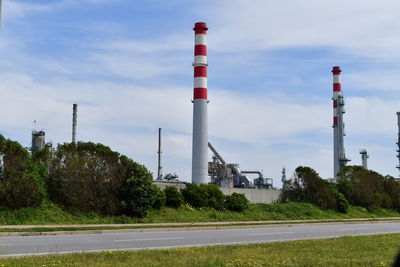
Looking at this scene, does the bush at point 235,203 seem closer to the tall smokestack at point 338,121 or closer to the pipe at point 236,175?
the pipe at point 236,175

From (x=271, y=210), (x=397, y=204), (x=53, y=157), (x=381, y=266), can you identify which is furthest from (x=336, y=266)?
(x=397, y=204)

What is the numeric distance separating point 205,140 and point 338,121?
99.8 feet

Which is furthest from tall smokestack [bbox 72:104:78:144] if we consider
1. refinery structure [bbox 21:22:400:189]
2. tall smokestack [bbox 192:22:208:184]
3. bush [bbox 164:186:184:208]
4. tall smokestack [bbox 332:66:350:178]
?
tall smokestack [bbox 332:66:350:178]

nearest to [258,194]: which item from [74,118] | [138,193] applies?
[138,193]

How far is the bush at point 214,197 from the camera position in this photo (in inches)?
1281

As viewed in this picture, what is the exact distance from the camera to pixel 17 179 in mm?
24266

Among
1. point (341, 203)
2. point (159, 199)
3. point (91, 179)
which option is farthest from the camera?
point (341, 203)

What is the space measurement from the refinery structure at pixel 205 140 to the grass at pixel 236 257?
1074 inches

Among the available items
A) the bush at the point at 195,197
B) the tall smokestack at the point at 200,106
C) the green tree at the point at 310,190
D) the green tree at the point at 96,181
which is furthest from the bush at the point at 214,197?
the tall smokestack at the point at 200,106

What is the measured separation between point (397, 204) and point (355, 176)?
624cm

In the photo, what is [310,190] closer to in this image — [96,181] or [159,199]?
[159,199]

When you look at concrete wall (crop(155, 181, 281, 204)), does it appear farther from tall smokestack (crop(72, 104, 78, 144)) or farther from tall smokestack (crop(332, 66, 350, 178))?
tall smokestack (crop(332, 66, 350, 178))

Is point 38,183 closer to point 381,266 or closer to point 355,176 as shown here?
point 381,266

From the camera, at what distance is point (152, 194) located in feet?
90.8
